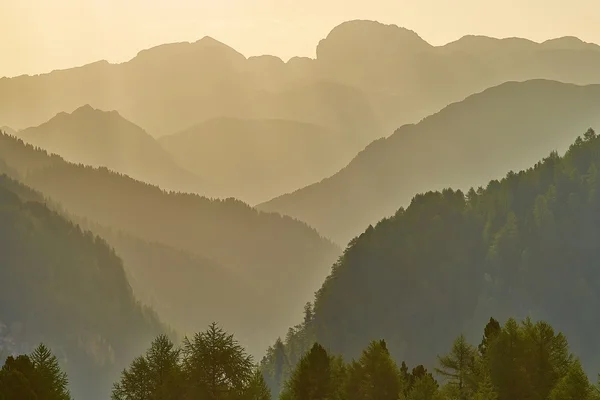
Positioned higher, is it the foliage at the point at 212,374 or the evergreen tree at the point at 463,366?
the evergreen tree at the point at 463,366

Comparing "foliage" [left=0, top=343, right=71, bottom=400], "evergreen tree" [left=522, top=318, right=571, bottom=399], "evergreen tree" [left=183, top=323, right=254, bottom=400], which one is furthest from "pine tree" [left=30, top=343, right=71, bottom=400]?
"evergreen tree" [left=522, top=318, right=571, bottom=399]

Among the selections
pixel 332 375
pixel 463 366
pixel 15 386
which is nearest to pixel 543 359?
pixel 463 366

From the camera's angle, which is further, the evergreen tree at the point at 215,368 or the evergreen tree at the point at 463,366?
the evergreen tree at the point at 463,366

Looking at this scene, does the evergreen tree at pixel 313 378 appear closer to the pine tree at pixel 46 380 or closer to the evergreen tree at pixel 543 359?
the evergreen tree at pixel 543 359

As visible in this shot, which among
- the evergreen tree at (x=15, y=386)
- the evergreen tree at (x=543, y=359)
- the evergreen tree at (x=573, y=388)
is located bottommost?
the evergreen tree at (x=15, y=386)

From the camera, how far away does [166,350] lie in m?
59.6

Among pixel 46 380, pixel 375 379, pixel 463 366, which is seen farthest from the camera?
pixel 463 366

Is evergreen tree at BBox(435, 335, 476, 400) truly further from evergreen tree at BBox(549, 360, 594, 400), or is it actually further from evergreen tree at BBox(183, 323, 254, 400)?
evergreen tree at BBox(183, 323, 254, 400)

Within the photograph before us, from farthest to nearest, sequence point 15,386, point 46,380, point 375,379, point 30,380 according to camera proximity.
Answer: point 375,379 → point 46,380 → point 30,380 → point 15,386

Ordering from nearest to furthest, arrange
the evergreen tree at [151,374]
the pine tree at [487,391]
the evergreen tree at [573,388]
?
the evergreen tree at [573,388]
the pine tree at [487,391]
the evergreen tree at [151,374]

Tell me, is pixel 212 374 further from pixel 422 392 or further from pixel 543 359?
pixel 543 359

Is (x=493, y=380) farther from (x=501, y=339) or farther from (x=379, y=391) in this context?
(x=379, y=391)

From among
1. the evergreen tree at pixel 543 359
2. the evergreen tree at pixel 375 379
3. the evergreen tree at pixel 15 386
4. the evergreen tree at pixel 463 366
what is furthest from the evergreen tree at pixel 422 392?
the evergreen tree at pixel 15 386

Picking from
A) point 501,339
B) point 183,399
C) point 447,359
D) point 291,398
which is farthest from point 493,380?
point 183,399
